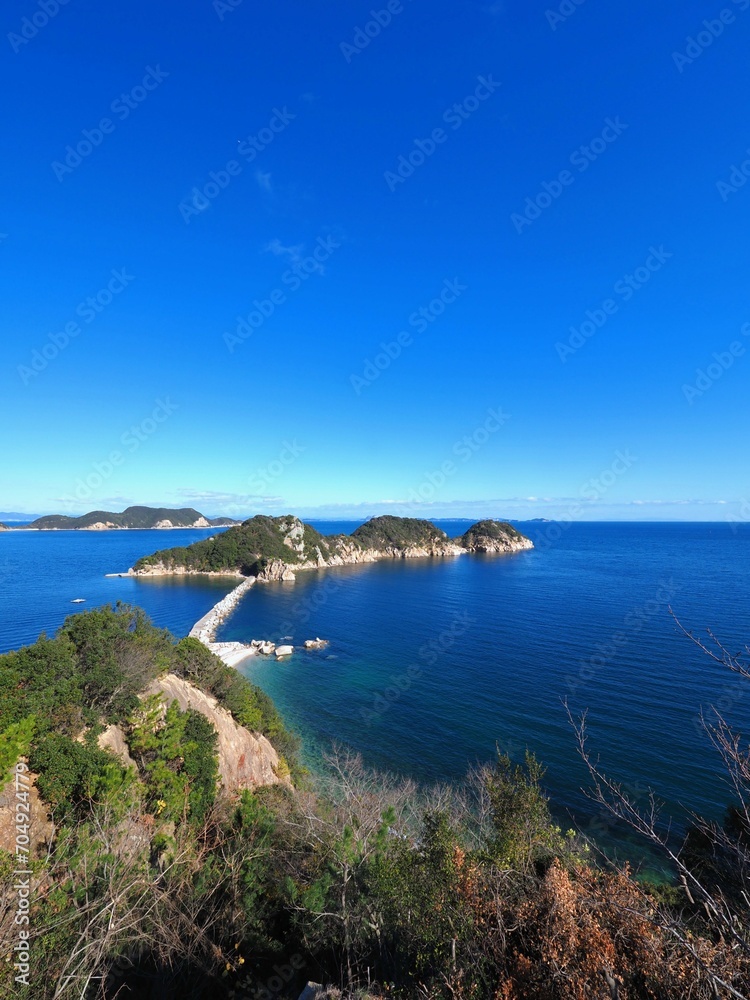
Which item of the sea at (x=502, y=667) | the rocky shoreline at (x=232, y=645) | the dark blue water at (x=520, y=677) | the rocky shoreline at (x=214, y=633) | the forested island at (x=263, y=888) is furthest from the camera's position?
the rocky shoreline at (x=232, y=645)

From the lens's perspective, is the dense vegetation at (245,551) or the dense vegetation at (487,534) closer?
the dense vegetation at (245,551)

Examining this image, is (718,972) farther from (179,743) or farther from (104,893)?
(179,743)

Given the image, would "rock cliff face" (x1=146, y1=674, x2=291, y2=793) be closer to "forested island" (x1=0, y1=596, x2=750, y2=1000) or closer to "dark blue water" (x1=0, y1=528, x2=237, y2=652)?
"forested island" (x1=0, y1=596, x2=750, y2=1000)

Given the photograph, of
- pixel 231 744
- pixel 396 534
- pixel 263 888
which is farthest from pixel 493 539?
pixel 263 888

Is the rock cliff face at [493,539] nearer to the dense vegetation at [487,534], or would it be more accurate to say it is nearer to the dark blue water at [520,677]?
the dense vegetation at [487,534]

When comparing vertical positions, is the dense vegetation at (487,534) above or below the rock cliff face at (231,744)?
above

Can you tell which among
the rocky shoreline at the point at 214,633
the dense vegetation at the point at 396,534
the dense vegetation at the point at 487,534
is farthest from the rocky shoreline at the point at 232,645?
the dense vegetation at the point at 487,534

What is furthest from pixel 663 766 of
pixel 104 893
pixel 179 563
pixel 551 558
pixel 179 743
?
pixel 551 558
